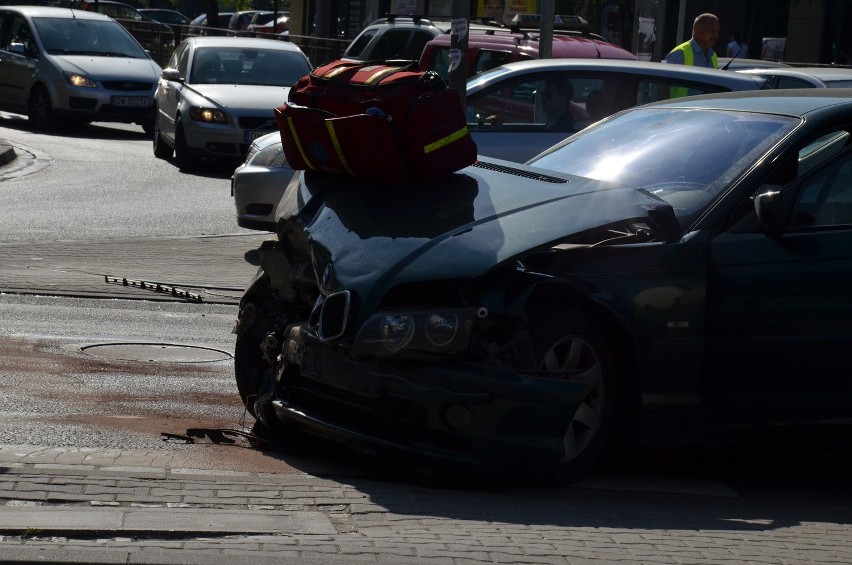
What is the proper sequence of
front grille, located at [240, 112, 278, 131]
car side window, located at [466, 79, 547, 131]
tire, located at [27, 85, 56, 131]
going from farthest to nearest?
1. tire, located at [27, 85, 56, 131]
2. front grille, located at [240, 112, 278, 131]
3. car side window, located at [466, 79, 547, 131]

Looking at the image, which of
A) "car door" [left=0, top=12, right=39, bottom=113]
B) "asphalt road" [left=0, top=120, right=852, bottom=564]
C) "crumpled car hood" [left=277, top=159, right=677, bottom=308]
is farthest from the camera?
"car door" [left=0, top=12, right=39, bottom=113]

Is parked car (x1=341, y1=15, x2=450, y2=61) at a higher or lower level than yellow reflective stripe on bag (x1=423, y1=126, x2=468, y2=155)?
higher

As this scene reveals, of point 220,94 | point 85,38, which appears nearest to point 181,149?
point 220,94

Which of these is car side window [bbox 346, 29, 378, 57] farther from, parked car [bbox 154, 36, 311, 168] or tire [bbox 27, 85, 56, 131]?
tire [bbox 27, 85, 56, 131]

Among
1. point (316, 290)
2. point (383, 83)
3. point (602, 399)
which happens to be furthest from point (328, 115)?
point (602, 399)

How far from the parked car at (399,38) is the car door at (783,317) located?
12742 millimetres

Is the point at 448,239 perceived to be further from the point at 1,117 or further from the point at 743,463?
the point at 1,117

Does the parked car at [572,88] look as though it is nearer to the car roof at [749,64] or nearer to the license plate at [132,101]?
the car roof at [749,64]

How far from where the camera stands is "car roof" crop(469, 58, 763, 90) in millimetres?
11352

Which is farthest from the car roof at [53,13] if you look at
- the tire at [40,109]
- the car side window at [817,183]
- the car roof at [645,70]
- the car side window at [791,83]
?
the car side window at [817,183]

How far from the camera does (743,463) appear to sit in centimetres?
671

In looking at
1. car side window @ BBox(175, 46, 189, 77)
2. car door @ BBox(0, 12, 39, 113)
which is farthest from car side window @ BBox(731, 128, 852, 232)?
car door @ BBox(0, 12, 39, 113)

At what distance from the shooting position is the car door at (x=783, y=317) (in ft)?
19.4

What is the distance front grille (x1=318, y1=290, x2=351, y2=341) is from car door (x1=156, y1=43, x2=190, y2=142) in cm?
1344
